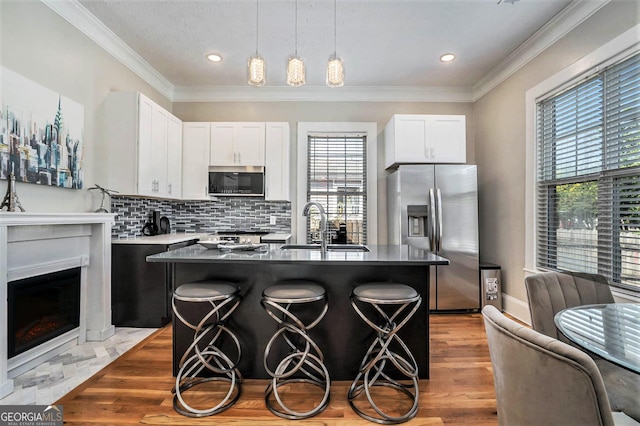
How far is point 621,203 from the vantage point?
222 cm

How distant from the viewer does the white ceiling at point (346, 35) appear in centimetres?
257

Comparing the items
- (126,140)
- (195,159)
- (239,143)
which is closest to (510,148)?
(239,143)

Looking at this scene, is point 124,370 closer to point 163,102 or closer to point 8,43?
point 8,43

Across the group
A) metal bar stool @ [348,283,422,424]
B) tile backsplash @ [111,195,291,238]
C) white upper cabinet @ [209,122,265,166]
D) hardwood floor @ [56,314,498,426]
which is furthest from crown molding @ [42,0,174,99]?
metal bar stool @ [348,283,422,424]

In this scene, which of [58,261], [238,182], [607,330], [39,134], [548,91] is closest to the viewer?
[607,330]

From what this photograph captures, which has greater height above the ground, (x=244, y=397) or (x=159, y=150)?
(x=159, y=150)

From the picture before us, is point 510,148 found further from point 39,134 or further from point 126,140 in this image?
point 39,134

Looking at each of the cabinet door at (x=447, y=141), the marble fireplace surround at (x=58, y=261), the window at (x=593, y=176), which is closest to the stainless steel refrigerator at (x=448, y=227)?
the cabinet door at (x=447, y=141)

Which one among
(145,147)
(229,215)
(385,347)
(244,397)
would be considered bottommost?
(244,397)

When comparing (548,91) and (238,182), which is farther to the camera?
(238,182)

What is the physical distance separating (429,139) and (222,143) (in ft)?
8.88

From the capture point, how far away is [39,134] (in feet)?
7.46

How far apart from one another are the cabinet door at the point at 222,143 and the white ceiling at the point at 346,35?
0.66 meters

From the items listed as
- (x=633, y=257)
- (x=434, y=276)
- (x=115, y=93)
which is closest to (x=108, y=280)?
(x=115, y=93)
